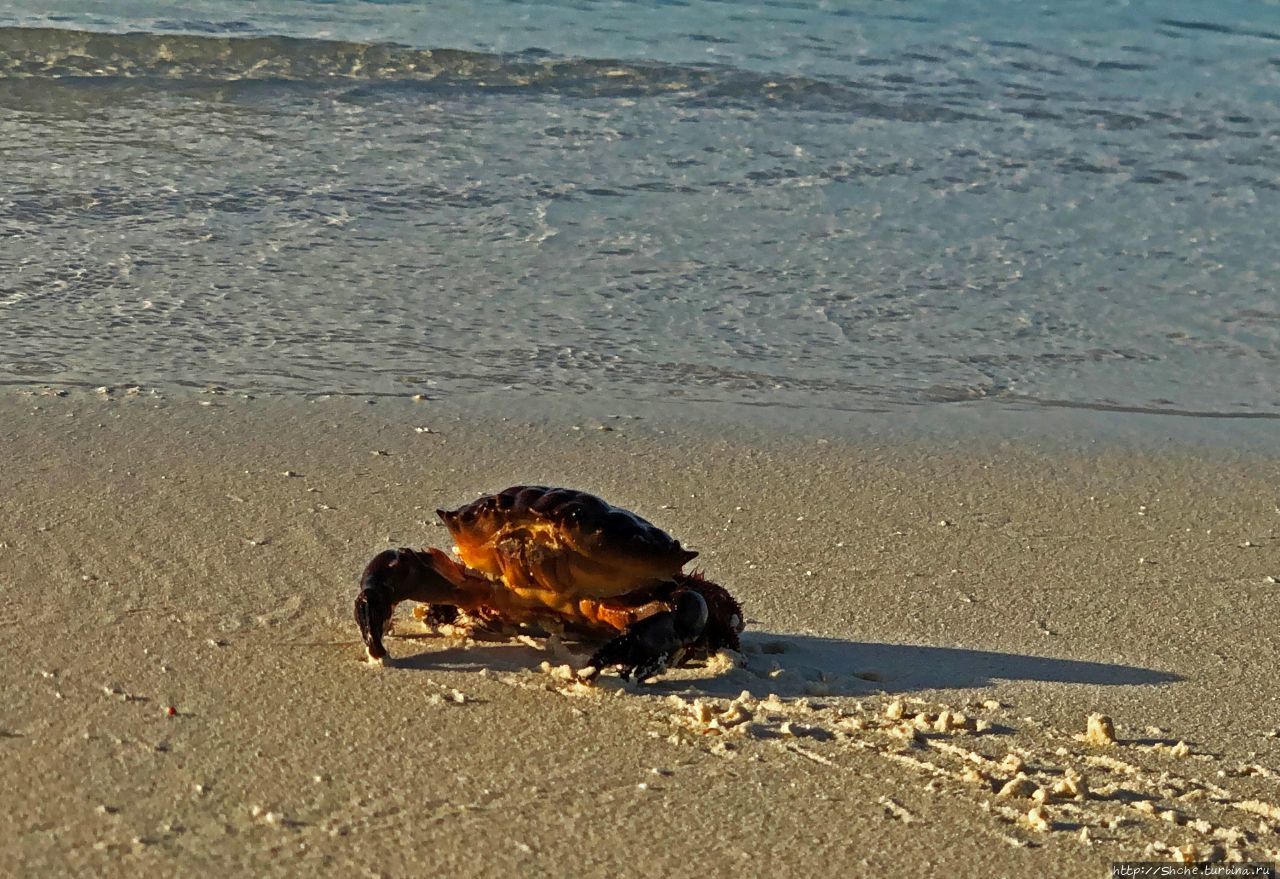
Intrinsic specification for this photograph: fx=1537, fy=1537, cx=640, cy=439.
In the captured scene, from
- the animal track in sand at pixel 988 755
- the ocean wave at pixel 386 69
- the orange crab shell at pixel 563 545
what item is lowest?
the animal track in sand at pixel 988 755

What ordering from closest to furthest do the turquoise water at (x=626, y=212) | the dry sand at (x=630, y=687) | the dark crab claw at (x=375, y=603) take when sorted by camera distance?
the dry sand at (x=630, y=687), the dark crab claw at (x=375, y=603), the turquoise water at (x=626, y=212)

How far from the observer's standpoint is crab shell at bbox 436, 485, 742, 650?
315 cm

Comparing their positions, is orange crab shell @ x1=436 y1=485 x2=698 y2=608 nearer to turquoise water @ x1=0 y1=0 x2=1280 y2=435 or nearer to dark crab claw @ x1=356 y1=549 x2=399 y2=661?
dark crab claw @ x1=356 y1=549 x2=399 y2=661

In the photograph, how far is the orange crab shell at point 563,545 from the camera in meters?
3.14

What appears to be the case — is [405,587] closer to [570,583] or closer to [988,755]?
[570,583]

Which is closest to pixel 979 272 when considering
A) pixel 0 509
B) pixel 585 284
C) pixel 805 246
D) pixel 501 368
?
pixel 805 246

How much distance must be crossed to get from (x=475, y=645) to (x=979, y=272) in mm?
4464

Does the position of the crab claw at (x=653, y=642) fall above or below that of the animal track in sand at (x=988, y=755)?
above

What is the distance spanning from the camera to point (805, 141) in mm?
9344

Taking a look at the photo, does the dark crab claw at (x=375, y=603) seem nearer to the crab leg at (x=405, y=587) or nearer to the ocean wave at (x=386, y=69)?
the crab leg at (x=405, y=587)

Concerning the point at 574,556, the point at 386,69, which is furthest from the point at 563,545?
the point at 386,69

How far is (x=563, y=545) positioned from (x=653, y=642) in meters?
0.28

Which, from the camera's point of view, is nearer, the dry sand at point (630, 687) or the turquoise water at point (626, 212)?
the dry sand at point (630, 687)

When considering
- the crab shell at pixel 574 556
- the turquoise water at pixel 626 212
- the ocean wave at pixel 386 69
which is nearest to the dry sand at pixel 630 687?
the crab shell at pixel 574 556
